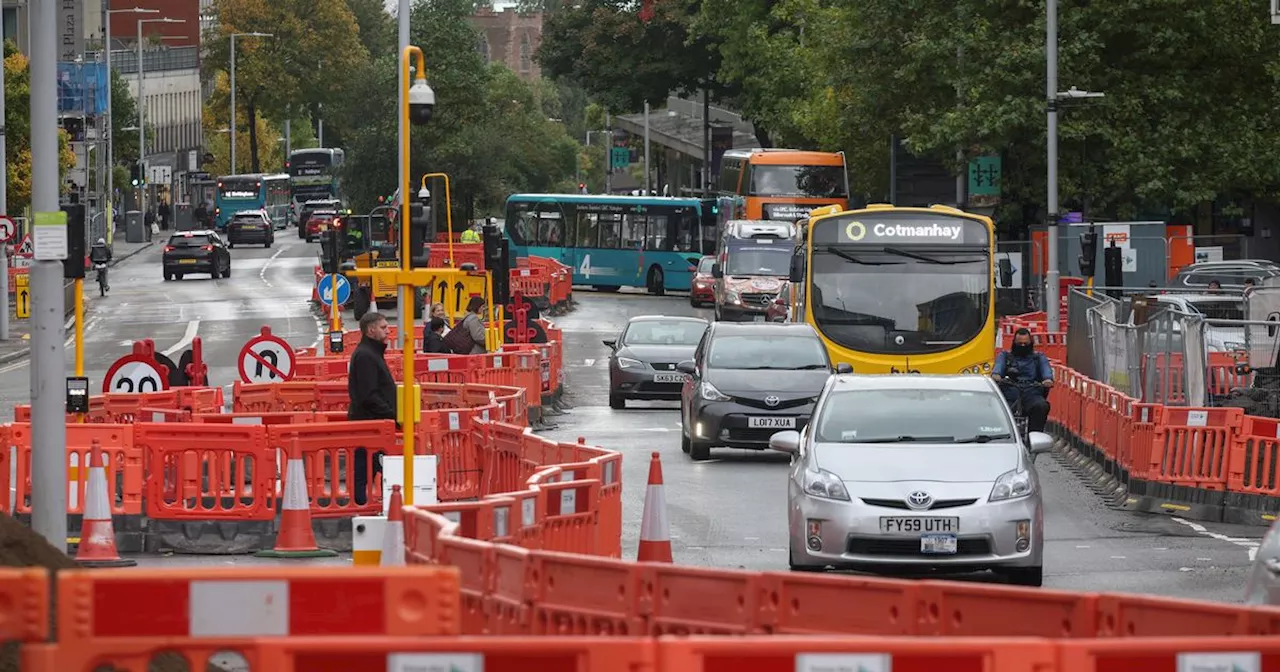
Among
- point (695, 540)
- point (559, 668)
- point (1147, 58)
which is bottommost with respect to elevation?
point (695, 540)

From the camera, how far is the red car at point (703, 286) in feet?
187

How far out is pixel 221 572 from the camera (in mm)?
5965

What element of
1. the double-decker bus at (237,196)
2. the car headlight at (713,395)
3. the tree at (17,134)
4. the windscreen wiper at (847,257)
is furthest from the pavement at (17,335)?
the double-decker bus at (237,196)

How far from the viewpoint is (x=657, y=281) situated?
2483 inches

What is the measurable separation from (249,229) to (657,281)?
3259cm

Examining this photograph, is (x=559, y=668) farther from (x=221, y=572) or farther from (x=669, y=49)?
(x=669, y=49)

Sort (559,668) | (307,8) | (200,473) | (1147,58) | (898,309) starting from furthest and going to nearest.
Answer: (307,8), (1147,58), (898,309), (200,473), (559,668)

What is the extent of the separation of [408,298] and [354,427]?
203cm

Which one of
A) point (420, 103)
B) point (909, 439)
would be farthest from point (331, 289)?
point (909, 439)

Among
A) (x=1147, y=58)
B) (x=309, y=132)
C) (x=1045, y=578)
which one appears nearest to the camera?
(x=1045, y=578)

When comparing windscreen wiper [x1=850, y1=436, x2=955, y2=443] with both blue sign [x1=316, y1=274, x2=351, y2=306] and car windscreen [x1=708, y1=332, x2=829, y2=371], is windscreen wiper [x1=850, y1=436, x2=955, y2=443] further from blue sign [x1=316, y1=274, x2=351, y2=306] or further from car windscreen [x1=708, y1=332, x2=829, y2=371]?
blue sign [x1=316, y1=274, x2=351, y2=306]

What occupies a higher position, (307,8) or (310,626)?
(307,8)

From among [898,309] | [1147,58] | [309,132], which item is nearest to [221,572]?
[898,309]

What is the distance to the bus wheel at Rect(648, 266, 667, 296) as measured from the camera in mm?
62938
